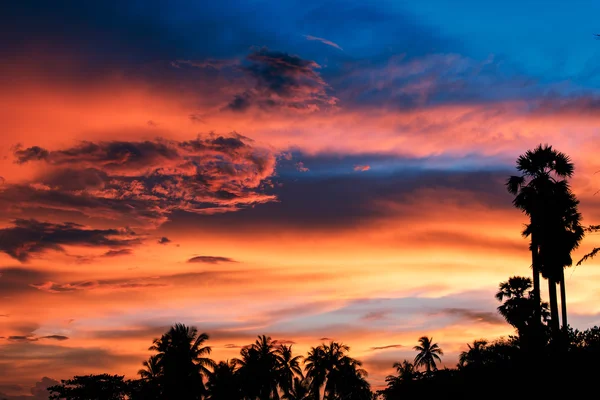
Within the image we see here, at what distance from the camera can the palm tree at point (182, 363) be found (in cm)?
7119

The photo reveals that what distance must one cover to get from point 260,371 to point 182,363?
1395 cm

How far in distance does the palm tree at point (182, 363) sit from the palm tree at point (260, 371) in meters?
9.46

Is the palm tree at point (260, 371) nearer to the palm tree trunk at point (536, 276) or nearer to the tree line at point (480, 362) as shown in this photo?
the tree line at point (480, 362)

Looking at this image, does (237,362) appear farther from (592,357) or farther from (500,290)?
(592,357)

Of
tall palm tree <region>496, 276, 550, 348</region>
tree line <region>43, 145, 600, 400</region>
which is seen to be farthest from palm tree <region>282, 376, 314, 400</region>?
tall palm tree <region>496, 276, 550, 348</region>

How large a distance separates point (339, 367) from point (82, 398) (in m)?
37.7

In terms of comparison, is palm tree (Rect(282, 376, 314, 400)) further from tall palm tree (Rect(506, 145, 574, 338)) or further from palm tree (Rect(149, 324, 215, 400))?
tall palm tree (Rect(506, 145, 574, 338))

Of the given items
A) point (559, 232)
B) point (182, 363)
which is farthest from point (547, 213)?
point (182, 363)

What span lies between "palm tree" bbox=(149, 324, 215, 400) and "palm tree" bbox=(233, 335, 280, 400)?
9.46m

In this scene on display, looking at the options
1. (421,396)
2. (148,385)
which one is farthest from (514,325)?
(148,385)

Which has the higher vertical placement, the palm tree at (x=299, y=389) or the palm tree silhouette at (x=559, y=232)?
the palm tree silhouette at (x=559, y=232)

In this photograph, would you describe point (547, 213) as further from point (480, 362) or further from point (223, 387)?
point (223, 387)

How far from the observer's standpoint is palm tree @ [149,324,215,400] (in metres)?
71.2

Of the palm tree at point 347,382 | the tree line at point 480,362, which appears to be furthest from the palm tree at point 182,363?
the palm tree at point 347,382
